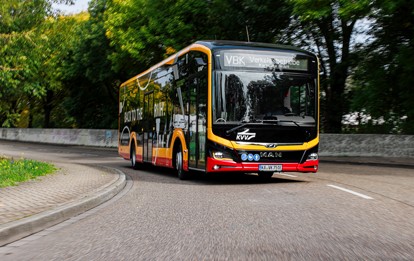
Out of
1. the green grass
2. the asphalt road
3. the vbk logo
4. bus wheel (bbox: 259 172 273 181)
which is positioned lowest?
the asphalt road

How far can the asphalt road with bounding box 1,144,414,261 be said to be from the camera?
569cm

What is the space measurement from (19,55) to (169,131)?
5.85m

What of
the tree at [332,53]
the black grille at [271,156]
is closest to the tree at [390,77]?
the tree at [332,53]

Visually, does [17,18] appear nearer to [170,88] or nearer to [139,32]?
[170,88]

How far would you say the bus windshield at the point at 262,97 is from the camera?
42.0ft

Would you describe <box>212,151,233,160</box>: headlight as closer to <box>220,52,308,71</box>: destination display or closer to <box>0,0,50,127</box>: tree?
<box>220,52,308,71</box>: destination display

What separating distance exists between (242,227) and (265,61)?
6703 millimetres

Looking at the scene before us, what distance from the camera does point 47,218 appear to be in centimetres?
768

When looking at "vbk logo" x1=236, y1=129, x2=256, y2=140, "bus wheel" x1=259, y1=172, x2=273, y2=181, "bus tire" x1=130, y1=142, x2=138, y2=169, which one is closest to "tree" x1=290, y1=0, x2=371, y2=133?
"bus tire" x1=130, y1=142, x2=138, y2=169

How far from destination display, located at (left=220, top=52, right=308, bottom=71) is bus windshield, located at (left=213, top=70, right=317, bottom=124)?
16cm

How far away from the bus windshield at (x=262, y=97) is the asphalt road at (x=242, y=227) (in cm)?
173

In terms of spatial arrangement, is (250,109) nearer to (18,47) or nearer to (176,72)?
(176,72)

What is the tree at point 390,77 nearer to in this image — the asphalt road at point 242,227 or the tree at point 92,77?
the asphalt road at point 242,227

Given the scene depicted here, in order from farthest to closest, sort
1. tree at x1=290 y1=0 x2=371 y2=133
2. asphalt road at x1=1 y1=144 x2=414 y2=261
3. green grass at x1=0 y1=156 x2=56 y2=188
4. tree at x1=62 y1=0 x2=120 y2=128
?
tree at x1=62 y1=0 x2=120 y2=128, tree at x1=290 y1=0 x2=371 y2=133, green grass at x1=0 y1=156 x2=56 y2=188, asphalt road at x1=1 y1=144 x2=414 y2=261
